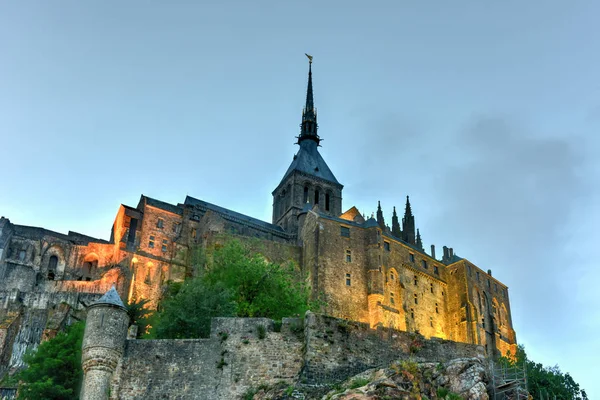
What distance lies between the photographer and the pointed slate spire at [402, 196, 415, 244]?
91.0 m

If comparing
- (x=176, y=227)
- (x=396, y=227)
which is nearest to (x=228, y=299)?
(x=176, y=227)

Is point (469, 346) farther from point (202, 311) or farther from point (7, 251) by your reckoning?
point (7, 251)

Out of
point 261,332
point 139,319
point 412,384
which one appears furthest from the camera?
point 139,319

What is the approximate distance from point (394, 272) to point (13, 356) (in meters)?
38.1

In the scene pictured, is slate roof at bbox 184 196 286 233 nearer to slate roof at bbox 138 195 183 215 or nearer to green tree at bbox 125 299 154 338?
slate roof at bbox 138 195 183 215

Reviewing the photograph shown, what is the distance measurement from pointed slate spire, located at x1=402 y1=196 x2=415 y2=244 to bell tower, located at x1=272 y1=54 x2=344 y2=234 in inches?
494

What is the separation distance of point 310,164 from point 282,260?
135ft

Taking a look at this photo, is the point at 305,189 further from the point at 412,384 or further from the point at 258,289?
the point at 412,384

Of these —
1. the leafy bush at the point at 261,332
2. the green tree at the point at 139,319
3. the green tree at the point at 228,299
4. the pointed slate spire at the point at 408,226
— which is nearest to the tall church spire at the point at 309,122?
the pointed slate spire at the point at 408,226

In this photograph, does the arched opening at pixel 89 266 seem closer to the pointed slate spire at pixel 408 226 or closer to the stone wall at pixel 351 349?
the pointed slate spire at pixel 408 226

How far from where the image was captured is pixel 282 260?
71688 mm

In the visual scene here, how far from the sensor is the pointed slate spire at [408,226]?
91.0m

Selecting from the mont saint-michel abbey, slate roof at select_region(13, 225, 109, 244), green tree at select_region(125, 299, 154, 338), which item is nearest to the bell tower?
the mont saint-michel abbey

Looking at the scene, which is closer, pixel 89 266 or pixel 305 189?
pixel 89 266
